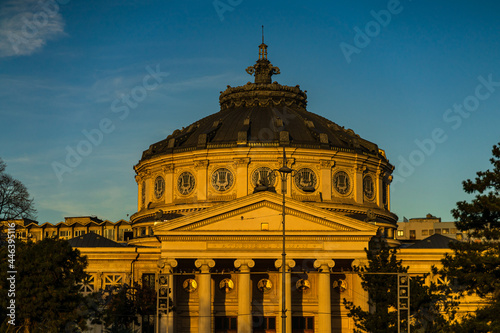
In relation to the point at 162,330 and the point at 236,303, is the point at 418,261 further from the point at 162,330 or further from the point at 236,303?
the point at 162,330

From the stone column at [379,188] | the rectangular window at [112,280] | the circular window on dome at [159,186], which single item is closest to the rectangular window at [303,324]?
the rectangular window at [112,280]

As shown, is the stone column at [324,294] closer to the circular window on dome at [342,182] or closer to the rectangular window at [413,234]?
the circular window on dome at [342,182]

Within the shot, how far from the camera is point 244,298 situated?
8388cm

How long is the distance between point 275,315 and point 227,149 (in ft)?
62.7

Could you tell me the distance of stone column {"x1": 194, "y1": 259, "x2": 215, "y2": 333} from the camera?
8346 centimetres

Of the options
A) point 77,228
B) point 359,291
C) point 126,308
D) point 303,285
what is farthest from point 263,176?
point 77,228

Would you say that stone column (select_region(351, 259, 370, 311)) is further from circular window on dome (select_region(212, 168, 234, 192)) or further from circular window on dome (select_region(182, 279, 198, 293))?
circular window on dome (select_region(212, 168, 234, 192))

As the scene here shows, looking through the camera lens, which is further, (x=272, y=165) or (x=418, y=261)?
(x=272, y=165)

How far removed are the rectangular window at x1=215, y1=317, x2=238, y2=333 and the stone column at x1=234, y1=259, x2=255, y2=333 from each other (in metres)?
5.30

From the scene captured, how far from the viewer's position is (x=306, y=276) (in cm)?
8925

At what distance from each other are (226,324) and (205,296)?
6.41m

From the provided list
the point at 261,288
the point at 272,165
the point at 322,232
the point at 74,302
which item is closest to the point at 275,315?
the point at 261,288

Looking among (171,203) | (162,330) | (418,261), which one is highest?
(171,203)

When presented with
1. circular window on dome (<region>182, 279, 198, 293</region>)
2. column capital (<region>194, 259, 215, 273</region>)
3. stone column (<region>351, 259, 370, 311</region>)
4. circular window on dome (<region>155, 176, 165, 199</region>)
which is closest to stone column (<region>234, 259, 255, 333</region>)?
column capital (<region>194, 259, 215, 273</region>)
